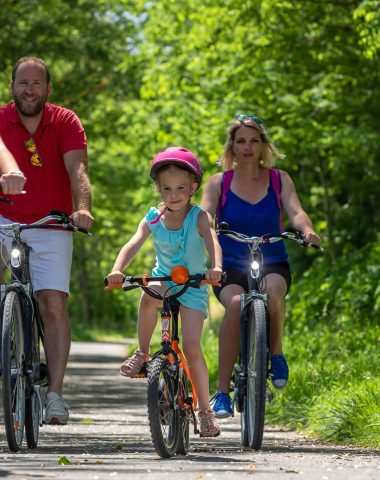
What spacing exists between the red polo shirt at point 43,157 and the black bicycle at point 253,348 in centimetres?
99

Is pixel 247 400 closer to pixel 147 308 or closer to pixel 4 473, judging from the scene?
pixel 147 308

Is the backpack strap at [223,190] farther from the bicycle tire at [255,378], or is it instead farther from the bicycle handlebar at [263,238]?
the bicycle tire at [255,378]

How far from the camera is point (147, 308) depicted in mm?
7508

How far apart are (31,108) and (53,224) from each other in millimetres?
848

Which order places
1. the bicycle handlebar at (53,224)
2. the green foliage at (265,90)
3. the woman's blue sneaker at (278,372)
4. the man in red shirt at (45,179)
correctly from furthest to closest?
the green foliage at (265,90) → the woman's blue sneaker at (278,372) → the man in red shirt at (45,179) → the bicycle handlebar at (53,224)

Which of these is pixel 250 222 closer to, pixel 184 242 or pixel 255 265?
pixel 255 265

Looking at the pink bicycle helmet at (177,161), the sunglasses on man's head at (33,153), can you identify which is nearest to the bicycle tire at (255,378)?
the pink bicycle helmet at (177,161)

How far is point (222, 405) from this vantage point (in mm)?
8172

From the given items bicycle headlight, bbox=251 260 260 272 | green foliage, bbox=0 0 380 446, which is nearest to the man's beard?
bicycle headlight, bbox=251 260 260 272

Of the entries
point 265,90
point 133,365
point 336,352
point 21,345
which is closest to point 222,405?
point 133,365

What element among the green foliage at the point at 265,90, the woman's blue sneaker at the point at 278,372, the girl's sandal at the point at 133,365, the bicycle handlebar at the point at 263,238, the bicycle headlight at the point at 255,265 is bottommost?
the woman's blue sneaker at the point at 278,372

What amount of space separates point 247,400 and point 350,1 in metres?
13.0

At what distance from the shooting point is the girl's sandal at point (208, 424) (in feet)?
25.0

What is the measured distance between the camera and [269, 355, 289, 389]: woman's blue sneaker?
26.9 ft
